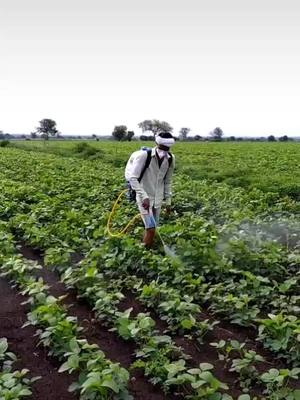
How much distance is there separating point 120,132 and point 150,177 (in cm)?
6328

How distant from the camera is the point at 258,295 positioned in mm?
4805

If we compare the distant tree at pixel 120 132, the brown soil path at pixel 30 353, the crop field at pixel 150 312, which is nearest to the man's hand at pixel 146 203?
the crop field at pixel 150 312

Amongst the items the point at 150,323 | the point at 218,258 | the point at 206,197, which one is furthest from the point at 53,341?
the point at 206,197

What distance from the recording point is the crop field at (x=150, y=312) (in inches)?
137

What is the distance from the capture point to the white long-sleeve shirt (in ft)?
20.1

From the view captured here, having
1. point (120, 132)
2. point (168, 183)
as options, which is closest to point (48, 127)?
point (120, 132)

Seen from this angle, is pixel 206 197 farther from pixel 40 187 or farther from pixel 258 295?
pixel 258 295

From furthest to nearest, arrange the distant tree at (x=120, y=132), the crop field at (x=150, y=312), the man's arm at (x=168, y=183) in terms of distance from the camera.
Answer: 1. the distant tree at (x=120, y=132)
2. the man's arm at (x=168, y=183)
3. the crop field at (x=150, y=312)

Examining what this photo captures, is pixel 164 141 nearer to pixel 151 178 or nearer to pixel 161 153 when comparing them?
pixel 161 153

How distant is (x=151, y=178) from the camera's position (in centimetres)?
632

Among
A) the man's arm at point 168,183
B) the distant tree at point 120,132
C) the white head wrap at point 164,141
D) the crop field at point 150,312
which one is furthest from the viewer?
the distant tree at point 120,132

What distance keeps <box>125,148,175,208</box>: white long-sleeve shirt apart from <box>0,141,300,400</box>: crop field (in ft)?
1.70

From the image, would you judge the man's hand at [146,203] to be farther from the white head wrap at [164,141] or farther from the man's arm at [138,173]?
the white head wrap at [164,141]

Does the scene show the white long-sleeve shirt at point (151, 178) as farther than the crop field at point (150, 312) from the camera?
Yes
